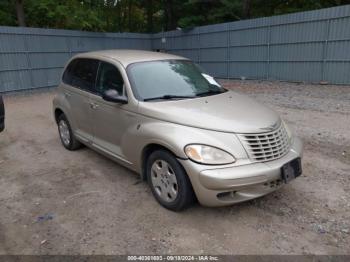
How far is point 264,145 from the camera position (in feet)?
10.5

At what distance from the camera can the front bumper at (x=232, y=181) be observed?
295 centimetres

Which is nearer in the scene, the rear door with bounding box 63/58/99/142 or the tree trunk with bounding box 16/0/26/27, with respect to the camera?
the rear door with bounding box 63/58/99/142

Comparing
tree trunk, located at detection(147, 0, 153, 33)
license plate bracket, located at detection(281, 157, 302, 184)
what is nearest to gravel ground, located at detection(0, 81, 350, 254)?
license plate bracket, located at detection(281, 157, 302, 184)

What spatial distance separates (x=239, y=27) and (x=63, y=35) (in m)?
8.60

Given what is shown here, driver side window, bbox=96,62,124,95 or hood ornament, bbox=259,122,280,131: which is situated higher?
driver side window, bbox=96,62,124,95

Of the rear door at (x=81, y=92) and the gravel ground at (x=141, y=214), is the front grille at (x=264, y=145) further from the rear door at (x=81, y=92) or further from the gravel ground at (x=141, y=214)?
the rear door at (x=81, y=92)

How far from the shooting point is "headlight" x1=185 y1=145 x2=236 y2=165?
9.92ft

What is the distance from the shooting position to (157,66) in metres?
4.28

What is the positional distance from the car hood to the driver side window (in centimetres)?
57

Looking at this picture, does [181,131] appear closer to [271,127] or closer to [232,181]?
[232,181]

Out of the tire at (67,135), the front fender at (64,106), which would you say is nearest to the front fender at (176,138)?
the front fender at (64,106)

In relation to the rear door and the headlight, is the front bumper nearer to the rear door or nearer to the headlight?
the headlight

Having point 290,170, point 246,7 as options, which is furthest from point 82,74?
point 246,7

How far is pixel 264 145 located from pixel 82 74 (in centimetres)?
320
